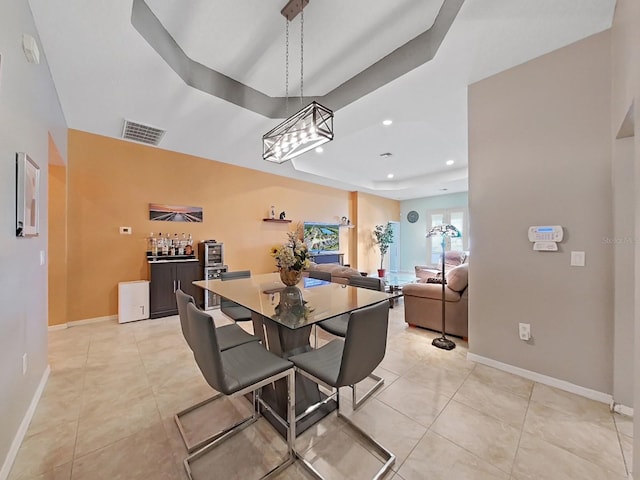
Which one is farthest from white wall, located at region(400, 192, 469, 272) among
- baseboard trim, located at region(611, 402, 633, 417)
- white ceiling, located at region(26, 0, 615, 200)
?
baseboard trim, located at region(611, 402, 633, 417)

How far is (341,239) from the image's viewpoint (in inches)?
296

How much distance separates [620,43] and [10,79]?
3.90 metres

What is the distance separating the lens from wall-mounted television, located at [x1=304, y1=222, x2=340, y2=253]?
21.5ft

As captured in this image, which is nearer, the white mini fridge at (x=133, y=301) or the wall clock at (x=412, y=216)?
the white mini fridge at (x=133, y=301)

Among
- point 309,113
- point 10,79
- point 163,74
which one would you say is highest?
point 163,74

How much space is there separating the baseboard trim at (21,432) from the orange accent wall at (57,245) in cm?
176

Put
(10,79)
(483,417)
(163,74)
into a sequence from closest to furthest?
(10,79) < (483,417) < (163,74)

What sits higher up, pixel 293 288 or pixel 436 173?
pixel 436 173

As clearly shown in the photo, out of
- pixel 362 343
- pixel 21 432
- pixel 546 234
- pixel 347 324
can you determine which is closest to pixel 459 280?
pixel 546 234

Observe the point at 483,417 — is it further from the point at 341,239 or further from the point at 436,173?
the point at 436,173

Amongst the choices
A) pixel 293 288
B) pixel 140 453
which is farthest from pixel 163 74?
pixel 140 453

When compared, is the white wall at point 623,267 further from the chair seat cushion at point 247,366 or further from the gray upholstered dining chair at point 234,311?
the gray upholstered dining chair at point 234,311

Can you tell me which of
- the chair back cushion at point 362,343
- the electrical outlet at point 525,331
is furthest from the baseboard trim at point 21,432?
the electrical outlet at point 525,331

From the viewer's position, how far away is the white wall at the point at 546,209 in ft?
6.52
